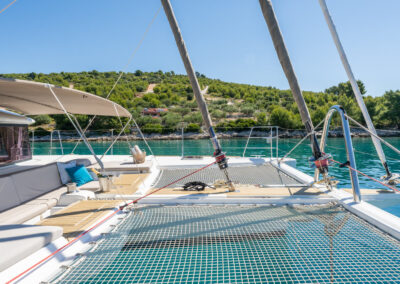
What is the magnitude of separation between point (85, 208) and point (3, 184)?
1.05 meters

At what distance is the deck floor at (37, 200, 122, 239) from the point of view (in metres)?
1.89

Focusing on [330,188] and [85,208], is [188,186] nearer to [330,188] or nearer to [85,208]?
[85,208]

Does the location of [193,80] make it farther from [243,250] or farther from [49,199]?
[49,199]

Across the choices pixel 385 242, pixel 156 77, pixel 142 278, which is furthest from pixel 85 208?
pixel 156 77

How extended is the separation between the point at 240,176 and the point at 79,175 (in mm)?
2598

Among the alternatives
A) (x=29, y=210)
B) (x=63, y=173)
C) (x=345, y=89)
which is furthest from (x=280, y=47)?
(x=345, y=89)

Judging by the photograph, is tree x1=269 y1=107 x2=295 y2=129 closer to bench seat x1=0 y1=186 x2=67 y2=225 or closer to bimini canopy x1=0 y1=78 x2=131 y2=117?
bimini canopy x1=0 y1=78 x2=131 y2=117

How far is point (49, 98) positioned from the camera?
3.60 meters

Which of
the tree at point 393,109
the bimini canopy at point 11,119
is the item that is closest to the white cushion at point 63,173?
the bimini canopy at point 11,119

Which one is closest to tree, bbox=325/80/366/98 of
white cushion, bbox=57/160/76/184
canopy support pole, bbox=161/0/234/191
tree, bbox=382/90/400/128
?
tree, bbox=382/90/400/128

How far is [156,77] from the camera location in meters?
64.2

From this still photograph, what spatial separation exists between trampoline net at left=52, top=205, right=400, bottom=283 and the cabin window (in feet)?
29.8

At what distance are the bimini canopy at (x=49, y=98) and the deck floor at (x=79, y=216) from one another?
4.42ft

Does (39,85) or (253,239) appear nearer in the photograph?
(253,239)
